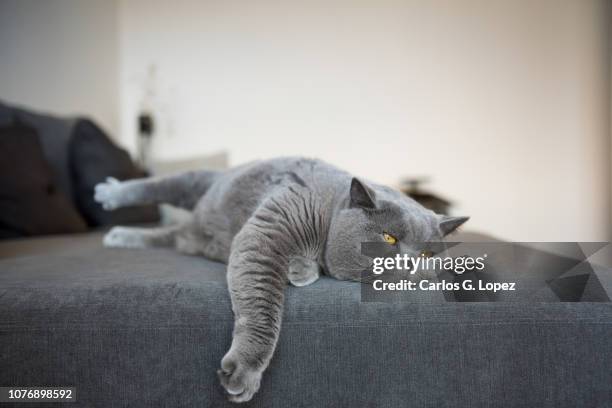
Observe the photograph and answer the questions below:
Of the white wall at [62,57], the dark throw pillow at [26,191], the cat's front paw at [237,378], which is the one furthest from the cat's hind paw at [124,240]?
the white wall at [62,57]

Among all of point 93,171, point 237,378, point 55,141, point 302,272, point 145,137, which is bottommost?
point 237,378

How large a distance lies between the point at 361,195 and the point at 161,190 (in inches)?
31.3

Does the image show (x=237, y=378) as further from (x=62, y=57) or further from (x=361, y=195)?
(x=62, y=57)

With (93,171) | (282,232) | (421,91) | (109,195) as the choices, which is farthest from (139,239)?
(421,91)

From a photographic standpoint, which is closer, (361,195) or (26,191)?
(361,195)

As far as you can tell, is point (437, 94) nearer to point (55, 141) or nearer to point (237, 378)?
point (55, 141)

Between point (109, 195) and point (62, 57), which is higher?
point (62, 57)

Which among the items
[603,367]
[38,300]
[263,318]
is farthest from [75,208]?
[603,367]

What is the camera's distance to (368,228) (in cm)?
87

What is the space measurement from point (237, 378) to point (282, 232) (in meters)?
0.30

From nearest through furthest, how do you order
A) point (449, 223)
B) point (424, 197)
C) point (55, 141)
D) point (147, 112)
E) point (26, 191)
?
point (449, 223) < point (26, 191) < point (55, 141) < point (424, 197) < point (147, 112)

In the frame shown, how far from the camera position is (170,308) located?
31.7 inches

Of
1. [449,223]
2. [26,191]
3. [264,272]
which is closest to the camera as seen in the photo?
[264,272]

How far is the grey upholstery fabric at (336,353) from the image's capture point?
0.76m
